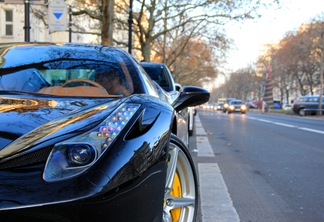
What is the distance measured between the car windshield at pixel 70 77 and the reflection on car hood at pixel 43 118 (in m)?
0.51

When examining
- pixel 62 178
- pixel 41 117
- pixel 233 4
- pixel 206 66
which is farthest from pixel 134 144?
pixel 206 66

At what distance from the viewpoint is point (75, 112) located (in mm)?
1894

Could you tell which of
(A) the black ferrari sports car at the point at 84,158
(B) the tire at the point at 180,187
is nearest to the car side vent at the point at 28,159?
(A) the black ferrari sports car at the point at 84,158

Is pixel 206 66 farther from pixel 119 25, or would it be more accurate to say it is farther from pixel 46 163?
pixel 46 163

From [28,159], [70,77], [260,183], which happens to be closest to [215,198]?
[260,183]

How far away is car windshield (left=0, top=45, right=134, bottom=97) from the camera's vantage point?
8.83 feet

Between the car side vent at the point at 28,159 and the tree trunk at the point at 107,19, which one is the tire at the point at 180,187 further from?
the tree trunk at the point at 107,19

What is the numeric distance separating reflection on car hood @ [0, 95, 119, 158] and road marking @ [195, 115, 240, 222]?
72.5 inches

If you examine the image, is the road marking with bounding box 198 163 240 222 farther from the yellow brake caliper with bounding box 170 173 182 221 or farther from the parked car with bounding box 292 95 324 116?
the parked car with bounding box 292 95 324 116

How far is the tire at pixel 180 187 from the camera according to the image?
246 cm

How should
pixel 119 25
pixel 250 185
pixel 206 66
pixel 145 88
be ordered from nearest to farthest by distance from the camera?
pixel 145 88, pixel 250 185, pixel 119 25, pixel 206 66

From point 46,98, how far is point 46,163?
803 mm

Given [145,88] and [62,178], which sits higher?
[145,88]

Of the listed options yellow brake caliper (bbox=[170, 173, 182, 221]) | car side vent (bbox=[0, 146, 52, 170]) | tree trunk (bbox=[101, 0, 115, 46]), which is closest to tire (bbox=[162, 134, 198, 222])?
yellow brake caliper (bbox=[170, 173, 182, 221])
